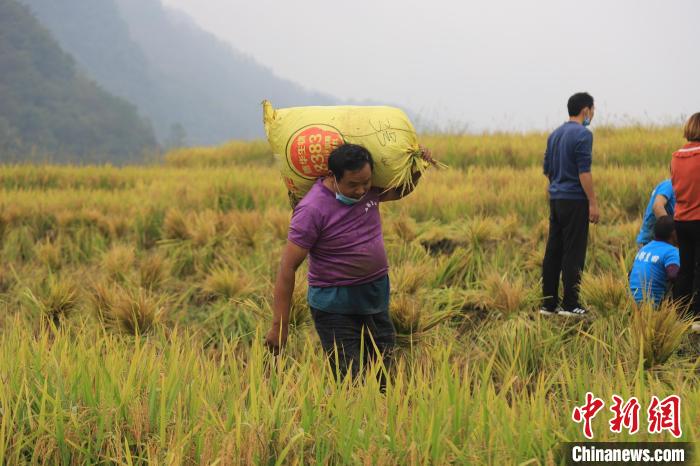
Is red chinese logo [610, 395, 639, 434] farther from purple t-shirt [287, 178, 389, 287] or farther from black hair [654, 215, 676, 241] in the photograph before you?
black hair [654, 215, 676, 241]

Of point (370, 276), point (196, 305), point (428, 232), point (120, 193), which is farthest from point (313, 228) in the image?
point (120, 193)

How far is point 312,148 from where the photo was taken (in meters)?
3.34

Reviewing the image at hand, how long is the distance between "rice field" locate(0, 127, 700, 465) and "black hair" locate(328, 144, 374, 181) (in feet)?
3.07

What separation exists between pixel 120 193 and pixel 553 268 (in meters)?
6.86

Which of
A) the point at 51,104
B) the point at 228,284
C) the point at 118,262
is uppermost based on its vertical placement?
the point at 51,104

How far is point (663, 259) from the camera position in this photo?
4848 mm

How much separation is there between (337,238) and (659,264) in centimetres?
282

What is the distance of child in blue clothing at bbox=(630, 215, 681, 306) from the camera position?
4820 mm

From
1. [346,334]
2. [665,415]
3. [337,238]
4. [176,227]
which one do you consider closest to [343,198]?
[337,238]

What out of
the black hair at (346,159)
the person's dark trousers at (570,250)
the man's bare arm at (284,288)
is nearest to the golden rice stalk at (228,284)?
the man's bare arm at (284,288)

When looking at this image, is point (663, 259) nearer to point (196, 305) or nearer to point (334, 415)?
point (334, 415)

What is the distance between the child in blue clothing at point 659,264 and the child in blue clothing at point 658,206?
17 cm

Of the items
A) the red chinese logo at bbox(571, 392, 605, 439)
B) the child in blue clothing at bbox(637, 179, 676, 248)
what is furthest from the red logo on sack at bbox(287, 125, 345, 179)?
the child in blue clothing at bbox(637, 179, 676, 248)

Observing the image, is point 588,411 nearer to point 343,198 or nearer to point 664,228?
point 343,198
